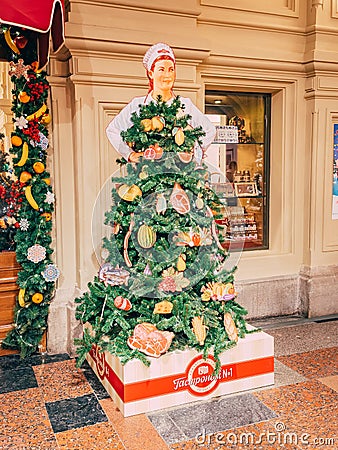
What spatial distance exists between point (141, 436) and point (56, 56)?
323cm

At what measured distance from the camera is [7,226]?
4605 mm

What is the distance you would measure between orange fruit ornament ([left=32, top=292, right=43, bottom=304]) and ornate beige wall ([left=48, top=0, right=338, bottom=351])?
0.61 feet

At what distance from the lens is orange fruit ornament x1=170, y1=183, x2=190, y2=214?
355 cm

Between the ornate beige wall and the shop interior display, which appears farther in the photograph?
the shop interior display

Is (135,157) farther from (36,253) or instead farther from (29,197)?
(36,253)

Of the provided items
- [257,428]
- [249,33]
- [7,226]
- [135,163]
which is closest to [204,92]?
[249,33]

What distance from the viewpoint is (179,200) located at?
3.57 meters

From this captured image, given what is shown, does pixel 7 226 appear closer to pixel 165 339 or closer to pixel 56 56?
pixel 56 56

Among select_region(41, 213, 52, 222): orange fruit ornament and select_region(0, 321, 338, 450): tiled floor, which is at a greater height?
select_region(41, 213, 52, 222): orange fruit ornament

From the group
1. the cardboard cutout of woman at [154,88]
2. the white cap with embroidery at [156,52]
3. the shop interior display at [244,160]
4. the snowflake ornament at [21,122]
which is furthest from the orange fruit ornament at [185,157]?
the shop interior display at [244,160]

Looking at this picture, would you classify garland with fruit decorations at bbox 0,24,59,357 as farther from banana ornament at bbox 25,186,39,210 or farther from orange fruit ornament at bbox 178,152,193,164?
orange fruit ornament at bbox 178,152,193,164

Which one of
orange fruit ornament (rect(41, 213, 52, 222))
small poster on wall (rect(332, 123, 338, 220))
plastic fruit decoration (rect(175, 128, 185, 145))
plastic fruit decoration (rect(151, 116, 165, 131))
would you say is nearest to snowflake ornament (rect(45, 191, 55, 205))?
orange fruit ornament (rect(41, 213, 52, 222))

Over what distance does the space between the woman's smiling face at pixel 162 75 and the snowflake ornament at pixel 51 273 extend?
184 centimetres

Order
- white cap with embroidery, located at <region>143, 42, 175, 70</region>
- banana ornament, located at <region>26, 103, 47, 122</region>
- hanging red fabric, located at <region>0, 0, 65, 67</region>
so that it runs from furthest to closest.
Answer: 1. banana ornament, located at <region>26, 103, 47, 122</region>
2. white cap with embroidery, located at <region>143, 42, 175, 70</region>
3. hanging red fabric, located at <region>0, 0, 65, 67</region>
